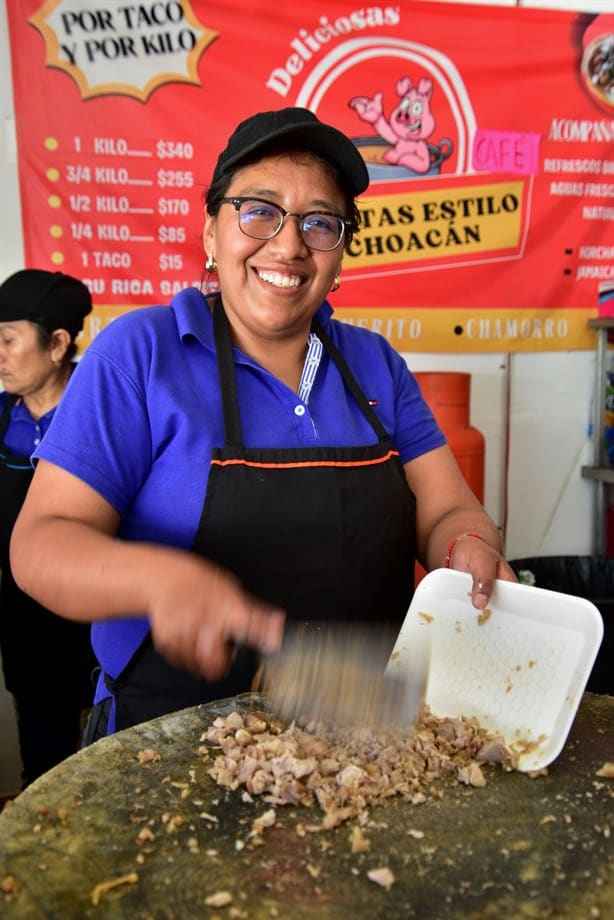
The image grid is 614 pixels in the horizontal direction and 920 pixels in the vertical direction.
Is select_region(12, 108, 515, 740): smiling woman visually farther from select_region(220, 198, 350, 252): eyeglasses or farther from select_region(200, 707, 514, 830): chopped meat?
select_region(200, 707, 514, 830): chopped meat

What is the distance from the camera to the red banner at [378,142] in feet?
9.96

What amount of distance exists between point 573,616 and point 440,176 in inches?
102

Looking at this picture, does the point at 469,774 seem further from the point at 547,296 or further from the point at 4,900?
the point at 547,296

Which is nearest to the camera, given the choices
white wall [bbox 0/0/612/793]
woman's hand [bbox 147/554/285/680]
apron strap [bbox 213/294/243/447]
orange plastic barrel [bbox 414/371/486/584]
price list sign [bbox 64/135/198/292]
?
Answer: woman's hand [bbox 147/554/285/680]

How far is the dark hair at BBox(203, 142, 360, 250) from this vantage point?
1.43 m

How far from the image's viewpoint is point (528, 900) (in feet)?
2.89

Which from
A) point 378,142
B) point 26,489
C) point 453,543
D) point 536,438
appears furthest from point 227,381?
point 536,438

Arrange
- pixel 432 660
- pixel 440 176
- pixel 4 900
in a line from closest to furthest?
pixel 4 900 → pixel 432 660 → pixel 440 176

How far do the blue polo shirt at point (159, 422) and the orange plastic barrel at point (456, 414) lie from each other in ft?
4.69

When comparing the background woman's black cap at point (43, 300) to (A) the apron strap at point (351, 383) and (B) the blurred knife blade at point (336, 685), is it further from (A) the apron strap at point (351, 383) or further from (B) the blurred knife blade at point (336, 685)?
(B) the blurred knife blade at point (336, 685)

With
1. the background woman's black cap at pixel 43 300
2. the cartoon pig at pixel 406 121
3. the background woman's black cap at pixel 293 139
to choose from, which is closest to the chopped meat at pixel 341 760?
the background woman's black cap at pixel 293 139

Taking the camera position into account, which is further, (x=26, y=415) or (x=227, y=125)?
(x=227, y=125)

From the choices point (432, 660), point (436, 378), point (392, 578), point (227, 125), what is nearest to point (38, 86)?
point (227, 125)

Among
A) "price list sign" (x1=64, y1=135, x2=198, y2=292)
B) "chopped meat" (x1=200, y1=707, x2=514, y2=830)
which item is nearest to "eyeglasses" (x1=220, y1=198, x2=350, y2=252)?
"chopped meat" (x1=200, y1=707, x2=514, y2=830)
